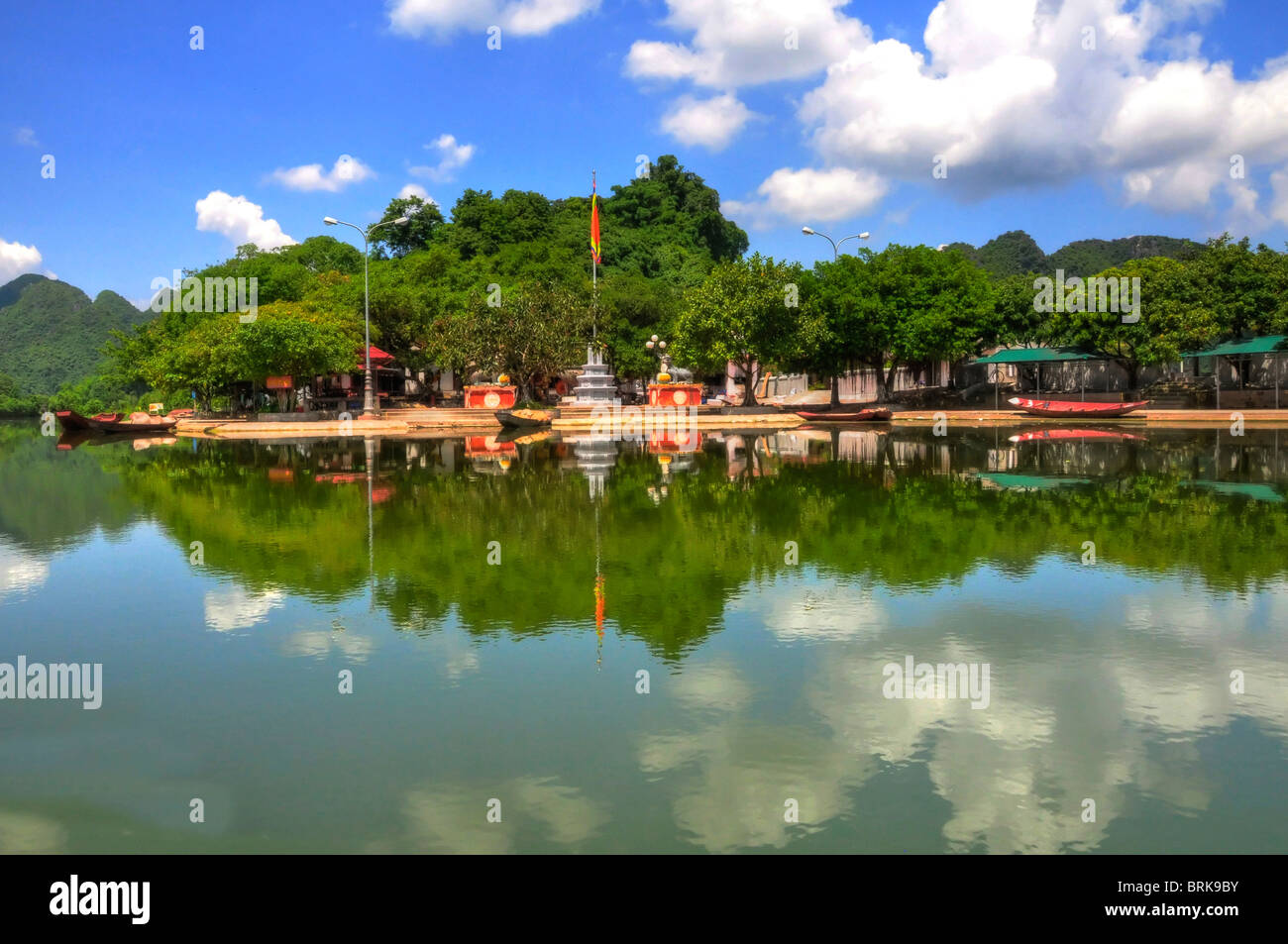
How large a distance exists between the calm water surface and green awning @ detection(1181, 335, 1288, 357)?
30.6 meters

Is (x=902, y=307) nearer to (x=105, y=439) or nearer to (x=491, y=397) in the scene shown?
(x=491, y=397)

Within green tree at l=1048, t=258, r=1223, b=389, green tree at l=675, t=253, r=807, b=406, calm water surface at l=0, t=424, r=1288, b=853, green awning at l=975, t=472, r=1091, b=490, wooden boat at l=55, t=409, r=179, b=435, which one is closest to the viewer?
calm water surface at l=0, t=424, r=1288, b=853

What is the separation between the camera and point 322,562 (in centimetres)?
1148

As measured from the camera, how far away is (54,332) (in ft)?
367

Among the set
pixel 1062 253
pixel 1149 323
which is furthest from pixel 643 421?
pixel 1062 253

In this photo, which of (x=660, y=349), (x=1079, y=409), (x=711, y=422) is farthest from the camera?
(x=660, y=349)

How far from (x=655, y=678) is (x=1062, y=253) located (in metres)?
113

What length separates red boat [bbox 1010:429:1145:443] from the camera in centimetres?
3269

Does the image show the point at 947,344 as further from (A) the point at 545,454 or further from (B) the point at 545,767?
(B) the point at 545,767

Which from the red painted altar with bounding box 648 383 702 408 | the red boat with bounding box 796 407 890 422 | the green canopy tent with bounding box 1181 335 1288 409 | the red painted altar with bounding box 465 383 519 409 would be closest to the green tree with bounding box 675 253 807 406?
the red painted altar with bounding box 648 383 702 408

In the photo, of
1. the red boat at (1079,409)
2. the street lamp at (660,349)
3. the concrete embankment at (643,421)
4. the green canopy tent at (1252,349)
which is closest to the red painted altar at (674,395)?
the concrete embankment at (643,421)

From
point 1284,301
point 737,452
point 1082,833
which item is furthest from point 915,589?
point 1284,301

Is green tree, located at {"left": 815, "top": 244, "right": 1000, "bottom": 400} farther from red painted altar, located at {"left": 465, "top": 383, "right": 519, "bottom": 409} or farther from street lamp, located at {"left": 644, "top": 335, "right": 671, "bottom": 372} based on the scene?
red painted altar, located at {"left": 465, "top": 383, "right": 519, "bottom": 409}
